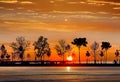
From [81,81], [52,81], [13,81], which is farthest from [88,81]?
[13,81]

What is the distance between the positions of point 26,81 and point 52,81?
5.29 m

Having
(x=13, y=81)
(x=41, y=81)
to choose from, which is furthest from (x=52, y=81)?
(x=13, y=81)

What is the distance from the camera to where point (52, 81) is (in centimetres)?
9581

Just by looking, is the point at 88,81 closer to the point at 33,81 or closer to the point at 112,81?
the point at 112,81

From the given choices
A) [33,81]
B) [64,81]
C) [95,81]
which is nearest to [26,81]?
[33,81]

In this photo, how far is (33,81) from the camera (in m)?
95.8

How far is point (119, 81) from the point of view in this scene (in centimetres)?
9338

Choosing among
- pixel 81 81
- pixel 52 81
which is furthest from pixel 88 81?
pixel 52 81

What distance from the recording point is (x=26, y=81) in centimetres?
9550

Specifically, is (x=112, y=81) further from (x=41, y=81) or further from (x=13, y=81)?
(x=13, y=81)

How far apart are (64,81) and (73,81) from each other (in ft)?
6.59

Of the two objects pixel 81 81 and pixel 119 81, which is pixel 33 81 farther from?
pixel 119 81

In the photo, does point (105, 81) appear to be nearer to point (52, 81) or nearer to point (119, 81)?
point (119, 81)

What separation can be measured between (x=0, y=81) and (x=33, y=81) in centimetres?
668
